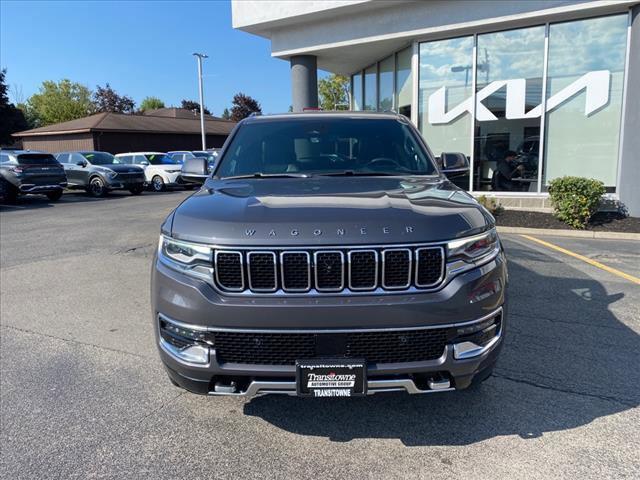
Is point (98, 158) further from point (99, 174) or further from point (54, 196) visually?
point (54, 196)

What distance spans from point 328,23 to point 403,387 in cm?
1212

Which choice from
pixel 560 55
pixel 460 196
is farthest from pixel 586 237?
pixel 460 196

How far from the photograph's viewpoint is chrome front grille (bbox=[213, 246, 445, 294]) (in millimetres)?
2447

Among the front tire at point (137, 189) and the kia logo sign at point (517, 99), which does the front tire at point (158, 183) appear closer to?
the front tire at point (137, 189)

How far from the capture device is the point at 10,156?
16.7 m

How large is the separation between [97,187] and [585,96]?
672 inches

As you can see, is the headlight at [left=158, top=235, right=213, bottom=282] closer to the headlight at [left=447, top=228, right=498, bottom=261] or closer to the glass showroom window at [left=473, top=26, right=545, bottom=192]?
the headlight at [left=447, top=228, right=498, bottom=261]

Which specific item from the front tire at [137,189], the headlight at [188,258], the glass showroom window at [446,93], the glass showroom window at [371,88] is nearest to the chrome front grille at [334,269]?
the headlight at [188,258]

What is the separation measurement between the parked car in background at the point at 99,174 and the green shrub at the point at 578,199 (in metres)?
15.9

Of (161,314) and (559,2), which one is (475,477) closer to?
(161,314)

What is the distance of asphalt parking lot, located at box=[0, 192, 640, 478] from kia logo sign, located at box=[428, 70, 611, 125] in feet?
22.4

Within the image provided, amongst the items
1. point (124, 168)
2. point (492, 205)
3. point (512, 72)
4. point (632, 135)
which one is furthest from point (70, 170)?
point (632, 135)

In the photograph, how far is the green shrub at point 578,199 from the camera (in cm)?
945

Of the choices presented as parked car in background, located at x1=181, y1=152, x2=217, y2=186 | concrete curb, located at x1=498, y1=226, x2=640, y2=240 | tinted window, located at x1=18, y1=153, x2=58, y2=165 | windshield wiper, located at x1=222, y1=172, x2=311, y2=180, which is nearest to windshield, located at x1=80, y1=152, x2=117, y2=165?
tinted window, located at x1=18, y1=153, x2=58, y2=165
